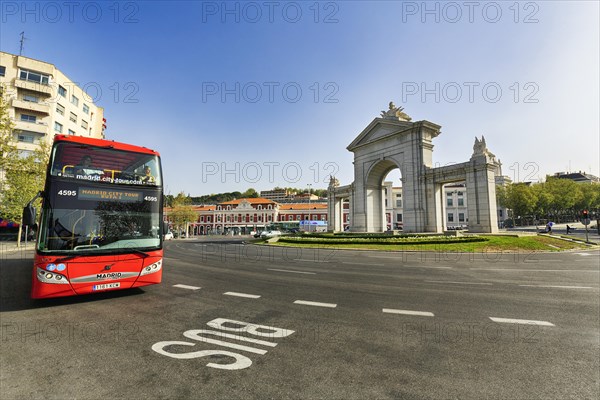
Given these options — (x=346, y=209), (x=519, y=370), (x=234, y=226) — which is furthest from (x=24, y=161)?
(x=346, y=209)

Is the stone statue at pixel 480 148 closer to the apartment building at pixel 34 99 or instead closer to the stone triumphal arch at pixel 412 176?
the stone triumphal arch at pixel 412 176

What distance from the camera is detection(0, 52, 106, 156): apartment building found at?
35.9 meters

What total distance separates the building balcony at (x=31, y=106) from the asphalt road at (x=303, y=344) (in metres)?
41.6

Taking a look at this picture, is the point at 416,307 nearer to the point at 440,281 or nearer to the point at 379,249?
the point at 440,281

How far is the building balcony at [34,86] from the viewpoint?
36.3 meters

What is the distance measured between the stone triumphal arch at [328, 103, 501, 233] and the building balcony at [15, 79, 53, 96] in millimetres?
42957

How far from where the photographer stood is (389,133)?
33812 millimetres

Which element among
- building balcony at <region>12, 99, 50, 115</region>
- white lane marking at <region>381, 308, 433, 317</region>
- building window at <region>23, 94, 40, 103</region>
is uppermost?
building window at <region>23, 94, 40, 103</region>

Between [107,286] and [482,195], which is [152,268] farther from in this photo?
[482,195]

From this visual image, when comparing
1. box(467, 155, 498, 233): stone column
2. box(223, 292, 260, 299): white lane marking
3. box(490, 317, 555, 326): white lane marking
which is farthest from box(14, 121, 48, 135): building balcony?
box(467, 155, 498, 233): stone column

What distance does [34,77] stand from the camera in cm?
3772

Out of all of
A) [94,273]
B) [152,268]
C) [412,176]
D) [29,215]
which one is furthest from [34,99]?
[412,176]
